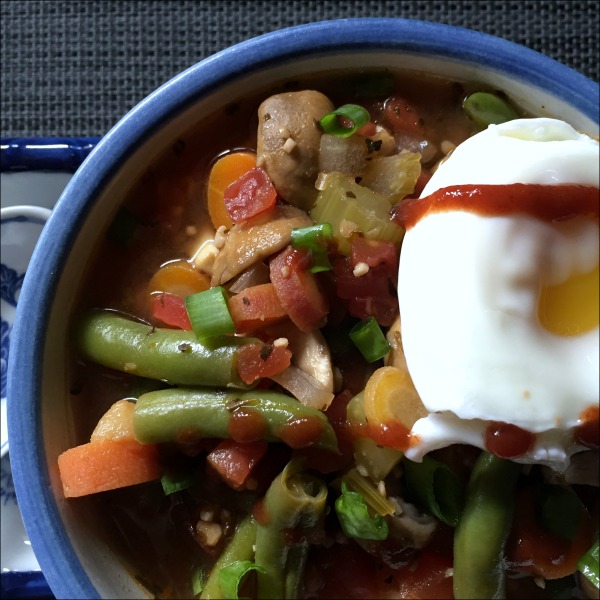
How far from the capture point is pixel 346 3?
268 cm

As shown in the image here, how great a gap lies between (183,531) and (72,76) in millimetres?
1620

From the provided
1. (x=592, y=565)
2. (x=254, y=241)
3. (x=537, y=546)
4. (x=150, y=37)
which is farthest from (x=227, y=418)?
(x=150, y=37)

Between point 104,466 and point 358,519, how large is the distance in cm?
64

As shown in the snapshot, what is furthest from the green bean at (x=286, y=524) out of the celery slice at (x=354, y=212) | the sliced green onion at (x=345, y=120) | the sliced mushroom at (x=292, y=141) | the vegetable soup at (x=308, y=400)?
the sliced green onion at (x=345, y=120)

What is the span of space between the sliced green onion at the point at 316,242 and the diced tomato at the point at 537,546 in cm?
75

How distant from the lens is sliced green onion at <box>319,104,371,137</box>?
1.99 metres

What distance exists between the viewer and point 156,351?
6.32 ft

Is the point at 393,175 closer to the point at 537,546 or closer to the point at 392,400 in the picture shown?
the point at 392,400

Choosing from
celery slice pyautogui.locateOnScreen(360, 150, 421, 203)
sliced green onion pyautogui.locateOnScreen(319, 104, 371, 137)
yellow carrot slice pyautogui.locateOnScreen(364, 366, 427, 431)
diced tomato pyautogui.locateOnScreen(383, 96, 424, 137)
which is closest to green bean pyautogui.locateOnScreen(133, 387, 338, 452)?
yellow carrot slice pyautogui.locateOnScreen(364, 366, 427, 431)

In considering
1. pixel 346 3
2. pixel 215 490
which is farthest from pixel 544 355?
pixel 346 3

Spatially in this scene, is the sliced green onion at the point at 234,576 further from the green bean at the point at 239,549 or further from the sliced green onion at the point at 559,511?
the sliced green onion at the point at 559,511

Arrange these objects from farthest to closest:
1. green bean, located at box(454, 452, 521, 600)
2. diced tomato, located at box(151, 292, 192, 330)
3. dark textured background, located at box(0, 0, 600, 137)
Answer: dark textured background, located at box(0, 0, 600, 137) < diced tomato, located at box(151, 292, 192, 330) < green bean, located at box(454, 452, 521, 600)

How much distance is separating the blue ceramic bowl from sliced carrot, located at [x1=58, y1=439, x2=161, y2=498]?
6 cm

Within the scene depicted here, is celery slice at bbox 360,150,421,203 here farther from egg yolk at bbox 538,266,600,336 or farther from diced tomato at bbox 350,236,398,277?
egg yolk at bbox 538,266,600,336
